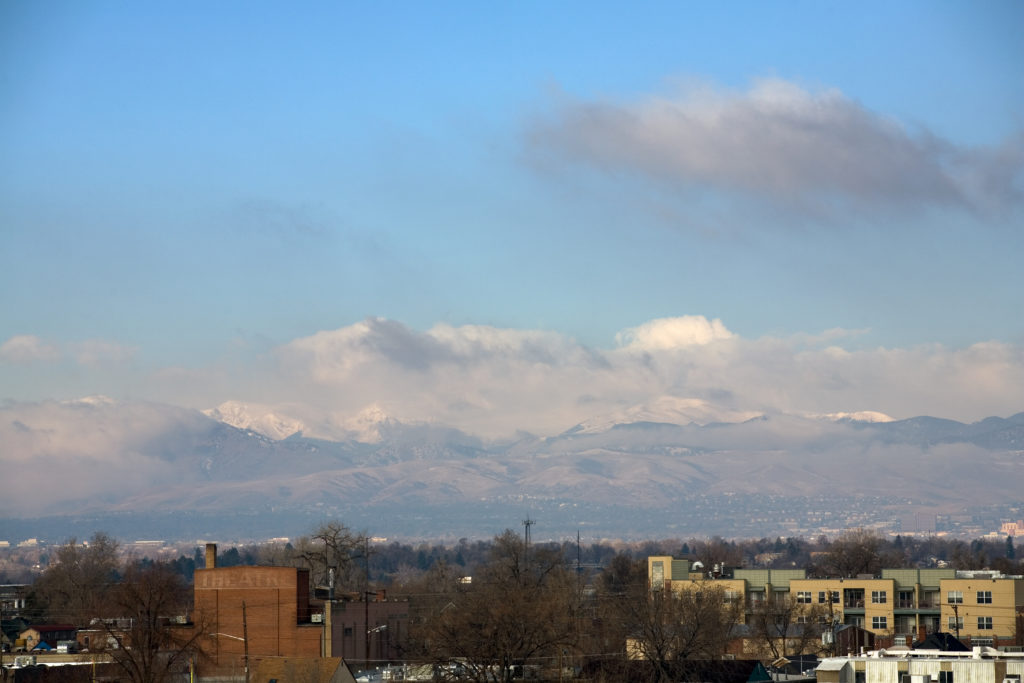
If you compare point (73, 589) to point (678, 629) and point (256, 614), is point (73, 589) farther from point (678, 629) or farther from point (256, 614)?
point (678, 629)

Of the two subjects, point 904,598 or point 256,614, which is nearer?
point 256,614

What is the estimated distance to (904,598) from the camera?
5423 inches

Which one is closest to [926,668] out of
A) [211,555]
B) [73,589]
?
[211,555]

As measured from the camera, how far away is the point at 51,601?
173500mm

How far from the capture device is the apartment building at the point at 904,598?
5044 inches

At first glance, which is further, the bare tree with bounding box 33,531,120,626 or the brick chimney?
the bare tree with bounding box 33,531,120,626

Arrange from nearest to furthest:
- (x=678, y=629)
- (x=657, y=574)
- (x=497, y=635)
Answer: (x=497, y=635)
(x=678, y=629)
(x=657, y=574)

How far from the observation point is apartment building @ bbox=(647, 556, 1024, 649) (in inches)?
5044

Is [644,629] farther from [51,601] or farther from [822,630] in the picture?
[51,601]

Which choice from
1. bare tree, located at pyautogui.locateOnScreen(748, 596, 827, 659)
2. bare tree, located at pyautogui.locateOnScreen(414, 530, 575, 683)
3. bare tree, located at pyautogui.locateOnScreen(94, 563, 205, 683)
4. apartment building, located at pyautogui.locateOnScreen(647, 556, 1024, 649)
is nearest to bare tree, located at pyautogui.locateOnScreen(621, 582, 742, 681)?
bare tree, located at pyautogui.locateOnScreen(748, 596, 827, 659)

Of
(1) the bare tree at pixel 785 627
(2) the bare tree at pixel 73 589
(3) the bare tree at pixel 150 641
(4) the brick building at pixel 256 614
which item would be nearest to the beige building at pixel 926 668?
(1) the bare tree at pixel 785 627

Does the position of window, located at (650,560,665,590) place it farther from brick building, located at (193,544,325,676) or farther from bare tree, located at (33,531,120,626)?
brick building, located at (193,544,325,676)

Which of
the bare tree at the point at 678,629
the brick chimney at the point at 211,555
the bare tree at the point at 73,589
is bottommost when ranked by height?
the bare tree at the point at 73,589

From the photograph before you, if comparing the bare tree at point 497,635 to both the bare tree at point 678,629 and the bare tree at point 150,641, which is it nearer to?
the bare tree at point 678,629
